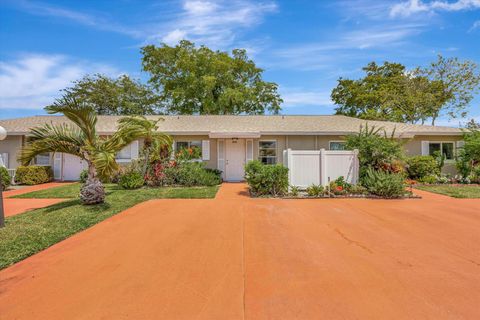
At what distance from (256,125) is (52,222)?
37.5ft

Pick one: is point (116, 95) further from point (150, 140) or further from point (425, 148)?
point (425, 148)

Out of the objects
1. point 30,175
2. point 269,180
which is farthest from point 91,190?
point 30,175

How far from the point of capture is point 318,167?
9.80 m

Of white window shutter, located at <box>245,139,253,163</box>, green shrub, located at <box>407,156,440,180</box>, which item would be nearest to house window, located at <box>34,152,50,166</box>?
white window shutter, located at <box>245,139,253,163</box>

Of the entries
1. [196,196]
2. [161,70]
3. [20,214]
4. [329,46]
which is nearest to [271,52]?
[329,46]

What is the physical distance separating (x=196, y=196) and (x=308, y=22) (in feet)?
26.4

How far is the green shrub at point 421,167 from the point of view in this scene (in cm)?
1220

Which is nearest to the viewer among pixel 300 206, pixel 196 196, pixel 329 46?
pixel 300 206

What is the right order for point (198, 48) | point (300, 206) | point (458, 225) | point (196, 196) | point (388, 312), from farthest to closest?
point (198, 48) → point (196, 196) → point (300, 206) → point (458, 225) → point (388, 312)

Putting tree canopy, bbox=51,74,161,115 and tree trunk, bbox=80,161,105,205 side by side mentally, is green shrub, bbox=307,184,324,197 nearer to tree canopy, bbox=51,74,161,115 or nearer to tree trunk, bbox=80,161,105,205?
tree trunk, bbox=80,161,105,205

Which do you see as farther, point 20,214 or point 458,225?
point 20,214

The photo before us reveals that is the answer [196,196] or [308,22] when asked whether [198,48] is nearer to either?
[308,22]

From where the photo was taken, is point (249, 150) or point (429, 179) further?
point (249, 150)

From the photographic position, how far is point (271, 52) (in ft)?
45.4
